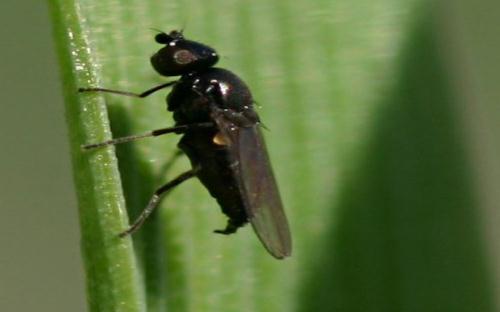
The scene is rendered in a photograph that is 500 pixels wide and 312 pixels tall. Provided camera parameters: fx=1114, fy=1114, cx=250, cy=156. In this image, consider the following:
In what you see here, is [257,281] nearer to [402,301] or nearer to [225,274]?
[225,274]

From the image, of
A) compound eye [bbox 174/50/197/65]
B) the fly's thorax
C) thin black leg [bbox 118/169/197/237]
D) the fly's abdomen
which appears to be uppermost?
compound eye [bbox 174/50/197/65]

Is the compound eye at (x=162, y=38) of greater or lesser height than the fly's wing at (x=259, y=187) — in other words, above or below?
above

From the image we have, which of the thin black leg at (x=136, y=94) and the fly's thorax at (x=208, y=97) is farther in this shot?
the fly's thorax at (x=208, y=97)

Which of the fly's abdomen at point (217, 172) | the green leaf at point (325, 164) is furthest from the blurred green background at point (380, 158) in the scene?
the fly's abdomen at point (217, 172)

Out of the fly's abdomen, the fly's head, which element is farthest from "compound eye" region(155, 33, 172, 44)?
the fly's abdomen

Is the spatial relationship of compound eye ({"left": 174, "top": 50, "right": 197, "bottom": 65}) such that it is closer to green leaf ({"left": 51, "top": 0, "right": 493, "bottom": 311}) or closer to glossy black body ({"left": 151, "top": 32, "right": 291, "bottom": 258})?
glossy black body ({"left": 151, "top": 32, "right": 291, "bottom": 258})

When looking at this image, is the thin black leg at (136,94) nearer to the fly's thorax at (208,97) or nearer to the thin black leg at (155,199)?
the fly's thorax at (208,97)
